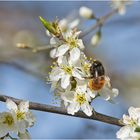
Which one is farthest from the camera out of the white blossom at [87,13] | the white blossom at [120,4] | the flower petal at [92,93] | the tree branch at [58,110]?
the white blossom at [120,4]

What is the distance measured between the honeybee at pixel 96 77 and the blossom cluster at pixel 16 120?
23 cm

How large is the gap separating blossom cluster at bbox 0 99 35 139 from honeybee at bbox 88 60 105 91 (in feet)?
0.76

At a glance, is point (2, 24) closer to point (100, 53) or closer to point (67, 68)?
point (100, 53)

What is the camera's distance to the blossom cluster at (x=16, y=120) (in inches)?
65.2

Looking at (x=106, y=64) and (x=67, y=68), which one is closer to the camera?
(x=67, y=68)

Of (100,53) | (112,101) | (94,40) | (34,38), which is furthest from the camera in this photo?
(100,53)

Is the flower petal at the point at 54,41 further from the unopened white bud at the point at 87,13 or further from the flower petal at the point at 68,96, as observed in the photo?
the unopened white bud at the point at 87,13

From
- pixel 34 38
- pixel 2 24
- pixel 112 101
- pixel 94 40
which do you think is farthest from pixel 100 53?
pixel 112 101

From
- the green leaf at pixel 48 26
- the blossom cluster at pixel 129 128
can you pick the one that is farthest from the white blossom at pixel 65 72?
the blossom cluster at pixel 129 128

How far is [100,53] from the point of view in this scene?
4895mm

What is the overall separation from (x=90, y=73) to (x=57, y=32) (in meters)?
0.18

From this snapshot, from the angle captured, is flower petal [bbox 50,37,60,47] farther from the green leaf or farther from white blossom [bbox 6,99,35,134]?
white blossom [bbox 6,99,35,134]

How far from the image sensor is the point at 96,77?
169 cm

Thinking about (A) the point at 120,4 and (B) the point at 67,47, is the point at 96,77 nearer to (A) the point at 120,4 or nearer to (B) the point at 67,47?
(B) the point at 67,47
